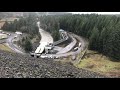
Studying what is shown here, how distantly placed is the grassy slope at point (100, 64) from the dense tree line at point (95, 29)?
34.7 inches

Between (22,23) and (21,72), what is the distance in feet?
25.8

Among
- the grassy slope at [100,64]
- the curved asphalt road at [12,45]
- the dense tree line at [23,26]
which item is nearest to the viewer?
the grassy slope at [100,64]

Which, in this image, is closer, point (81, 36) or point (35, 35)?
point (35, 35)

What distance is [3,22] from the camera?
626 inches

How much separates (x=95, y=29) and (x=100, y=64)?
18.0 feet

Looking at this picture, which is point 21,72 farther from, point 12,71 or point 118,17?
point 118,17

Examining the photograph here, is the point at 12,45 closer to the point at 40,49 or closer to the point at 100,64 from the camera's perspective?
the point at 40,49

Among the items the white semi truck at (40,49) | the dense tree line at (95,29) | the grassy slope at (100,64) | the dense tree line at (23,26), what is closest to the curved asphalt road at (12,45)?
the dense tree line at (23,26)

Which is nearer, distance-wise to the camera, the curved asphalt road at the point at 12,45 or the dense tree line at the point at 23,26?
the dense tree line at the point at 23,26

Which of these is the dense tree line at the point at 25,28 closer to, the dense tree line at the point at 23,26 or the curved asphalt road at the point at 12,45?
the dense tree line at the point at 23,26

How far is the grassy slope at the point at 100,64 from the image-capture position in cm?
1371

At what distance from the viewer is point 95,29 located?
2009 centimetres
